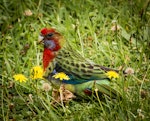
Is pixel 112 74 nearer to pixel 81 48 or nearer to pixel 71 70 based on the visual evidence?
pixel 71 70

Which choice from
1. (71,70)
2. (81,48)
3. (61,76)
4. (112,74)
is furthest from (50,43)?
(81,48)

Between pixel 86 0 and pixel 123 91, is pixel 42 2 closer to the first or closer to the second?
pixel 86 0

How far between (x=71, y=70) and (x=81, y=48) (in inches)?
24.3

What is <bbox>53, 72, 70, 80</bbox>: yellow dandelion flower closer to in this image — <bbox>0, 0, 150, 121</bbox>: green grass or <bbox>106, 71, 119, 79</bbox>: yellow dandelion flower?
<bbox>0, 0, 150, 121</bbox>: green grass

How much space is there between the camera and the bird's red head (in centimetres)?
299

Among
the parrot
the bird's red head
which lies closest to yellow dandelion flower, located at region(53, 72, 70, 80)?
the parrot

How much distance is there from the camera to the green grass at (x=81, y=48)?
2823mm

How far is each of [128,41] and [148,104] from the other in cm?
105

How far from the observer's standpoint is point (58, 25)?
3.83 metres

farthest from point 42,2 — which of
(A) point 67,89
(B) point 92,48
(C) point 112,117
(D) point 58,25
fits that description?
(C) point 112,117

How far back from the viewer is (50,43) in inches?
119

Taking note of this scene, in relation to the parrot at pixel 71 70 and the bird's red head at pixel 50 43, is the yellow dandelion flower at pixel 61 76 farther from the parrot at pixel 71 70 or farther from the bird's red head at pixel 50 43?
the bird's red head at pixel 50 43

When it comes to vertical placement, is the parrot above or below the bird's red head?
below

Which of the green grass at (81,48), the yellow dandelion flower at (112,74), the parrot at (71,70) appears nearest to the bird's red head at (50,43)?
the parrot at (71,70)
